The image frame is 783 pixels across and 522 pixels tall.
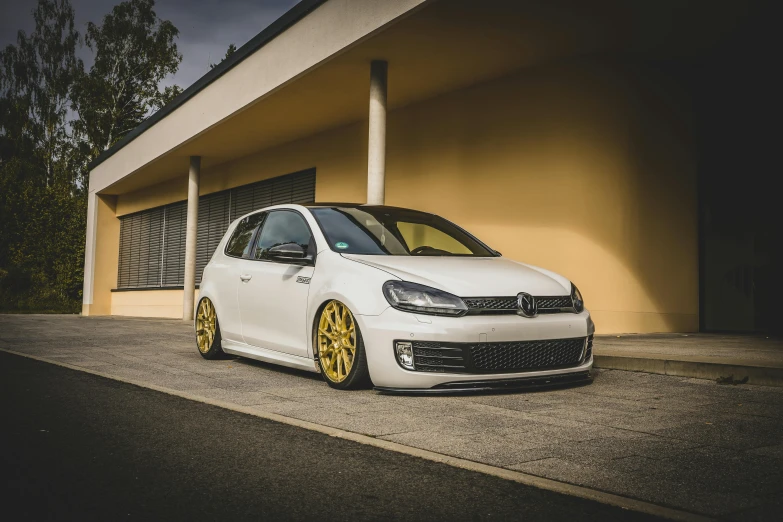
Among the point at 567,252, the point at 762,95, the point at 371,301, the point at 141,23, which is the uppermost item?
the point at 141,23

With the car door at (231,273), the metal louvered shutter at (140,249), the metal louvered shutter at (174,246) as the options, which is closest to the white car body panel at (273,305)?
the car door at (231,273)

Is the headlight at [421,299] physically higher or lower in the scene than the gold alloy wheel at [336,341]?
higher

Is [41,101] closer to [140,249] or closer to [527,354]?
[140,249]

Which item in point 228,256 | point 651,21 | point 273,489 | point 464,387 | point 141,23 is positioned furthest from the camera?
point 141,23

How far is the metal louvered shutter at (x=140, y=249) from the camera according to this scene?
997 inches

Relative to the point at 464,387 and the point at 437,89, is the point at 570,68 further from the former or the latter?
the point at 464,387

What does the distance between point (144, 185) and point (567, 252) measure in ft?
59.5

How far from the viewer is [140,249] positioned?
26.4 m

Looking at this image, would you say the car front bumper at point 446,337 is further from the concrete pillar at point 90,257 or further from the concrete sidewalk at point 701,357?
the concrete pillar at point 90,257

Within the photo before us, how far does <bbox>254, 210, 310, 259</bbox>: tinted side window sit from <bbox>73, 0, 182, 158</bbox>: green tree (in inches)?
1415

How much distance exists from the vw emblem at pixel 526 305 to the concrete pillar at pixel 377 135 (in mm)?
5832

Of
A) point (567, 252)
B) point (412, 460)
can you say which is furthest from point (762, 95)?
point (412, 460)

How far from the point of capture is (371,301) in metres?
5.70

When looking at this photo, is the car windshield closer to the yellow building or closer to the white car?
the white car
